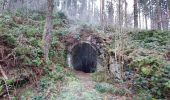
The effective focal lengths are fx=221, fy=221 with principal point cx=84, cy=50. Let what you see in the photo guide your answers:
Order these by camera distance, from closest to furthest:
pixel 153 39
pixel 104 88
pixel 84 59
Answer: pixel 104 88
pixel 153 39
pixel 84 59

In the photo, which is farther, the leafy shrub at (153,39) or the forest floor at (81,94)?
the leafy shrub at (153,39)

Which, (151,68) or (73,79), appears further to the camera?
(73,79)

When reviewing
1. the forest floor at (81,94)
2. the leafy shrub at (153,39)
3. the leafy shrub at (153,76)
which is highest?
the leafy shrub at (153,39)

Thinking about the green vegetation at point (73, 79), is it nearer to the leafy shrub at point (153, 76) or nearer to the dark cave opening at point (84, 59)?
the leafy shrub at point (153, 76)

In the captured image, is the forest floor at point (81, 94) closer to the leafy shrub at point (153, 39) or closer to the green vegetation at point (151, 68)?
the green vegetation at point (151, 68)

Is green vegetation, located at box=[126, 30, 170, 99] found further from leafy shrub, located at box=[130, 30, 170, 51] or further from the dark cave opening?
the dark cave opening

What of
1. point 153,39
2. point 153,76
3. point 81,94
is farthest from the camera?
point 153,39

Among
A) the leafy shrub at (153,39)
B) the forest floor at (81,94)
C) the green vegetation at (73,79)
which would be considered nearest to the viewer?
the forest floor at (81,94)

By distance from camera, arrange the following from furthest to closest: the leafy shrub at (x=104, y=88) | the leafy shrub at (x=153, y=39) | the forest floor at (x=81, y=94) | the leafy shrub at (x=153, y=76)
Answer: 1. the leafy shrub at (x=153, y=39)
2. the leafy shrub at (x=104, y=88)
3. the leafy shrub at (x=153, y=76)
4. the forest floor at (x=81, y=94)

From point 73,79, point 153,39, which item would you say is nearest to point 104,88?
point 73,79

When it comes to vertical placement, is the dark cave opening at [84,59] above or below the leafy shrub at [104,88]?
above

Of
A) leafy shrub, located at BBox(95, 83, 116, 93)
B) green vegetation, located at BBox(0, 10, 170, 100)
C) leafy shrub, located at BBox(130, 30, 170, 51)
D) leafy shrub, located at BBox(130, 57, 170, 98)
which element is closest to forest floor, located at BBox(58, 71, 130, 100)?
green vegetation, located at BBox(0, 10, 170, 100)

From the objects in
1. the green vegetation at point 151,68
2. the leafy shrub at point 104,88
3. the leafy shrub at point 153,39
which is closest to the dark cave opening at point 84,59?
the leafy shrub at point 153,39

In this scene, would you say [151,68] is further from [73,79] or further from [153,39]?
[153,39]
